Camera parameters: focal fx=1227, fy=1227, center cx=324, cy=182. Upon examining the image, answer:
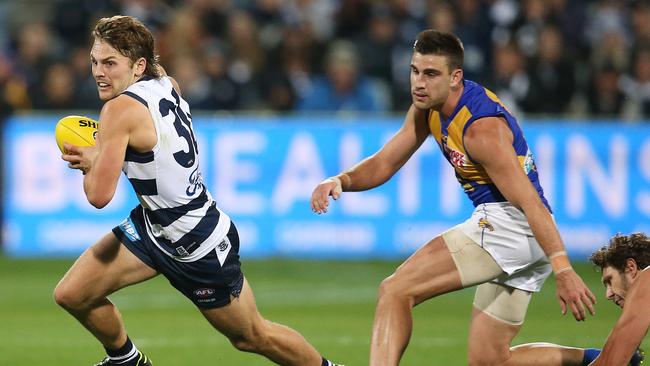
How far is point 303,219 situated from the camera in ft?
48.2

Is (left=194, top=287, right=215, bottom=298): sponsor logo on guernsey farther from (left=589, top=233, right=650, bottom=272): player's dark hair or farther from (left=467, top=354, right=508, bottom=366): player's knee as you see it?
(left=589, top=233, right=650, bottom=272): player's dark hair

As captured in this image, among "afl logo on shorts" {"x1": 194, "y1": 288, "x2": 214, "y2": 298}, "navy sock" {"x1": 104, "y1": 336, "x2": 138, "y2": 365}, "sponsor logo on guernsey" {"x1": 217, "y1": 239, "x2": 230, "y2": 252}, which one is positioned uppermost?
"sponsor logo on guernsey" {"x1": 217, "y1": 239, "x2": 230, "y2": 252}

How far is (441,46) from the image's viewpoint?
6.76 metres

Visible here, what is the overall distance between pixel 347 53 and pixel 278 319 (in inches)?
215


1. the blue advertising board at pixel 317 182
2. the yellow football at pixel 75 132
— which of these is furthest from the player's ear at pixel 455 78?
the blue advertising board at pixel 317 182

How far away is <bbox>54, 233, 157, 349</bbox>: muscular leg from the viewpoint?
701 centimetres

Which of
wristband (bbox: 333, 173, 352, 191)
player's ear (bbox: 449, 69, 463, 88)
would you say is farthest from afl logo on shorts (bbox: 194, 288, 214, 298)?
player's ear (bbox: 449, 69, 463, 88)

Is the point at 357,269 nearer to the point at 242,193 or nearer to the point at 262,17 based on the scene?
the point at 242,193

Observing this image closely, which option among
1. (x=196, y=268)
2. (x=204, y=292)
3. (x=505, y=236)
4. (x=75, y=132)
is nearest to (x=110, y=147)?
(x=75, y=132)

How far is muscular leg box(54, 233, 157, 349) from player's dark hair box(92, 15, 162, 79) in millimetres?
1120

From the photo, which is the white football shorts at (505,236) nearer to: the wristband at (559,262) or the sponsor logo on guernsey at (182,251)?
the wristband at (559,262)

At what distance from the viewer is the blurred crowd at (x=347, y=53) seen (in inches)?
607

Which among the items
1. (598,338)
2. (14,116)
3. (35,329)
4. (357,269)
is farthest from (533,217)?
(14,116)

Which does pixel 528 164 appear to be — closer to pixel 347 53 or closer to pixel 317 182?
pixel 317 182
